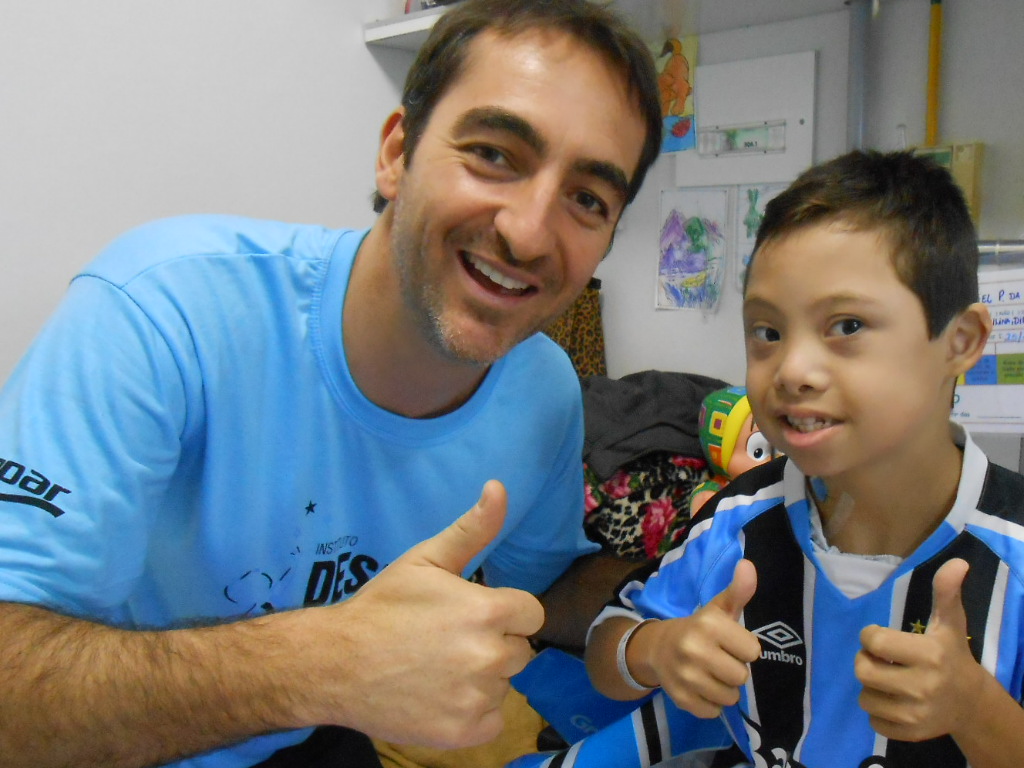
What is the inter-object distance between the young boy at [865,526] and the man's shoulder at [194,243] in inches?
21.3

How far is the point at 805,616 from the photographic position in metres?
0.80

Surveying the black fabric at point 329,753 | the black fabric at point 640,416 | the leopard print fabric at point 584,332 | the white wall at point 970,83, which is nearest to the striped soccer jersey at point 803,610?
the black fabric at point 329,753

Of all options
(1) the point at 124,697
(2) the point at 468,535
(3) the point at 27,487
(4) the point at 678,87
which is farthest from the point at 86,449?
(4) the point at 678,87

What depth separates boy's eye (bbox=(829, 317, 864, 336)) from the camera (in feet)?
2.29

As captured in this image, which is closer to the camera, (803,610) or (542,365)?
(803,610)

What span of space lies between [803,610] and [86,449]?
75 cm

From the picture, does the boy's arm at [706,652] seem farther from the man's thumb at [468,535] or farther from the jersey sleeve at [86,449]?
the jersey sleeve at [86,449]

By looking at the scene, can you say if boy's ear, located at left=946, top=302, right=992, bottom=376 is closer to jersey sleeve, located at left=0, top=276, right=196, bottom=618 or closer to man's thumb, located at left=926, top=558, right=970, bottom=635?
man's thumb, located at left=926, top=558, right=970, bottom=635

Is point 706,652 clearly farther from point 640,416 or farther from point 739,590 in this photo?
point 640,416

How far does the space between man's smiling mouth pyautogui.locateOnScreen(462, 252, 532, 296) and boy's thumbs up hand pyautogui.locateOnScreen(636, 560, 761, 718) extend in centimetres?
38

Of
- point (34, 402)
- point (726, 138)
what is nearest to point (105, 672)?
point (34, 402)

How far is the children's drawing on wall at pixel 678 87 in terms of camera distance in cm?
154

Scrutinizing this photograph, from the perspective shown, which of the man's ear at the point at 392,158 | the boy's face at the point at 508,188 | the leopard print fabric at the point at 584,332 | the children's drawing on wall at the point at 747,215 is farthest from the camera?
the leopard print fabric at the point at 584,332

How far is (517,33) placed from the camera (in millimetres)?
837
